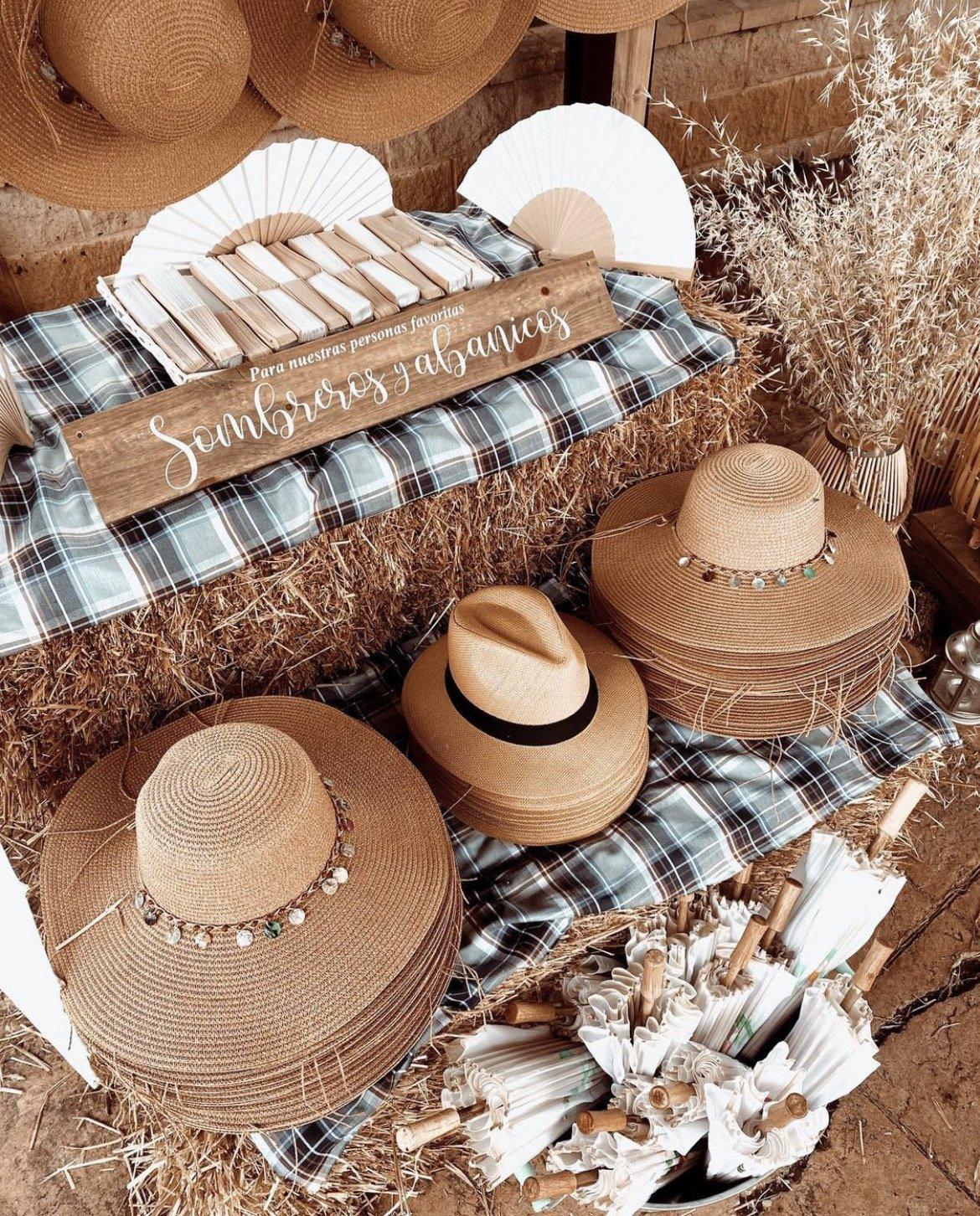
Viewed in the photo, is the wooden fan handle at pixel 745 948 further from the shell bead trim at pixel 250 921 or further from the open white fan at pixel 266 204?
the open white fan at pixel 266 204

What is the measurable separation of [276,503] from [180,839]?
63cm

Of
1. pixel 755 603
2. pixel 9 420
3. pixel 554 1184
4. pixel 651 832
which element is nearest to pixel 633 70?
pixel 755 603

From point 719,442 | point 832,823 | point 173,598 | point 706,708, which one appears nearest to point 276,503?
point 173,598

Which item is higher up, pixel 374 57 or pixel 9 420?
pixel 374 57

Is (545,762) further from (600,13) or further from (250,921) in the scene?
(600,13)

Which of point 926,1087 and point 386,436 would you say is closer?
point 386,436

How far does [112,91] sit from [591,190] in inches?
45.3

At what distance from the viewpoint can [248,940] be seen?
4.41 feet

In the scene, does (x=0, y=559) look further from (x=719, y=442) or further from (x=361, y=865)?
(x=719, y=442)

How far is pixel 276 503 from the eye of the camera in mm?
1679

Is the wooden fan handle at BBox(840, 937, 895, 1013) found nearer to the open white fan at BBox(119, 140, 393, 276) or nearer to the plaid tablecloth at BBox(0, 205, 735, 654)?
the plaid tablecloth at BBox(0, 205, 735, 654)

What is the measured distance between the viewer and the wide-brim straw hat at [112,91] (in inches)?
45.8

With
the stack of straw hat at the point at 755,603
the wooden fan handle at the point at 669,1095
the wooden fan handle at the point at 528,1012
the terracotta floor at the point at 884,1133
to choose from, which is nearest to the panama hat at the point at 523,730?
the stack of straw hat at the point at 755,603

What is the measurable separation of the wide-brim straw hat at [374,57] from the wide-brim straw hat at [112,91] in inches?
7.1
